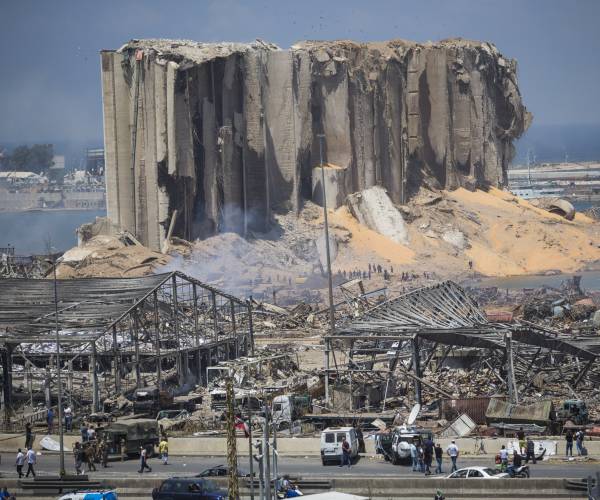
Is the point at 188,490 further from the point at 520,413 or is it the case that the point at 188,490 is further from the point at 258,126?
the point at 258,126

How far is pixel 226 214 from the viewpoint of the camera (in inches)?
3868

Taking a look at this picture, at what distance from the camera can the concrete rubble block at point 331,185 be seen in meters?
103

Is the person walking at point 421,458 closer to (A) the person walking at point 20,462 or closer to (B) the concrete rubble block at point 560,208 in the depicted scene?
(A) the person walking at point 20,462

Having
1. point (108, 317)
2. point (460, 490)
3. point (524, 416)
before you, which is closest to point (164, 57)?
point (108, 317)

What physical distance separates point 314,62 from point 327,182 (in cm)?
712

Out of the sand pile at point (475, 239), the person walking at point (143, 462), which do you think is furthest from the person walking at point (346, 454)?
the sand pile at point (475, 239)

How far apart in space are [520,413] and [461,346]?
6.63 meters

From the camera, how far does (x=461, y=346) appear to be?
50656 millimetres

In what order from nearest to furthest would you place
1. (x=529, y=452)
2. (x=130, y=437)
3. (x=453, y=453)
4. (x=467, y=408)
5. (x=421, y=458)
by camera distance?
1. (x=453, y=453)
2. (x=529, y=452)
3. (x=421, y=458)
4. (x=130, y=437)
5. (x=467, y=408)

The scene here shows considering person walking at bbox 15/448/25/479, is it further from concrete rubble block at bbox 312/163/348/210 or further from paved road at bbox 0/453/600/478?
concrete rubble block at bbox 312/163/348/210

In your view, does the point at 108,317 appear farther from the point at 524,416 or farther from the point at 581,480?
the point at 581,480

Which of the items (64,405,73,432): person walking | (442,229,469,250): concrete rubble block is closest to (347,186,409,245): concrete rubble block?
(442,229,469,250): concrete rubble block

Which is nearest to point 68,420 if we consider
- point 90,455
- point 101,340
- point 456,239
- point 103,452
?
point 103,452

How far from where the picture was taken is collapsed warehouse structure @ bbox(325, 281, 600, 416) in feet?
159
